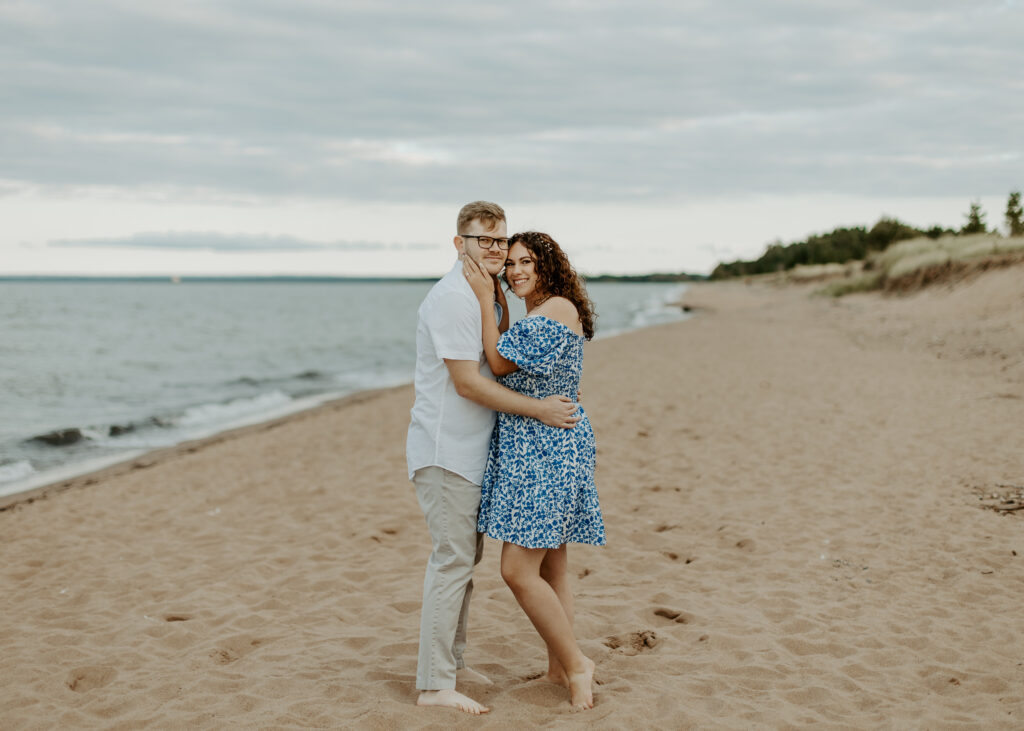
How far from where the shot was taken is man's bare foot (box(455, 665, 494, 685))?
3971 millimetres

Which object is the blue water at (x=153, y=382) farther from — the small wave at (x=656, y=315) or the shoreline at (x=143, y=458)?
the small wave at (x=656, y=315)

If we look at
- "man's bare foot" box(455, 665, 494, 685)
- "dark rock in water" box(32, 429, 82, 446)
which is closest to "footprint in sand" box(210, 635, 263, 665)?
"man's bare foot" box(455, 665, 494, 685)

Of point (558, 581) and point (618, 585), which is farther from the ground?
point (558, 581)

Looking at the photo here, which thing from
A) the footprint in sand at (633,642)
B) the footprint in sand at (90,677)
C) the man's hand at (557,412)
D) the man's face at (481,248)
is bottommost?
the footprint in sand at (90,677)

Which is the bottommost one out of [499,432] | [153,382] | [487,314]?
[153,382]

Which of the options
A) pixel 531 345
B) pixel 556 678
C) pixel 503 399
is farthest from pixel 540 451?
pixel 556 678

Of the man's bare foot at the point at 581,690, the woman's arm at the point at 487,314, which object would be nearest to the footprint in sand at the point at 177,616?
the man's bare foot at the point at 581,690

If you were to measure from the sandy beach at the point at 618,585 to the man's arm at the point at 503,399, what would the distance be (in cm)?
130

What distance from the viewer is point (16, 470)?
37.1 ft

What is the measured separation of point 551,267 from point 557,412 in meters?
0.63

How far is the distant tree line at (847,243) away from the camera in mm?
44844

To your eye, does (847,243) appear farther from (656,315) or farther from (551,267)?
(551,267)

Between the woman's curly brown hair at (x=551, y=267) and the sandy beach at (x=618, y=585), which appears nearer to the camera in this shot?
the woman's curly brown hair at (x=551, y=267)

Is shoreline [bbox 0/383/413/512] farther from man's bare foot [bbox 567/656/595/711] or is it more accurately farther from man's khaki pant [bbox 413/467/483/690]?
man's bare foot [bbox 567/656/595/711]
